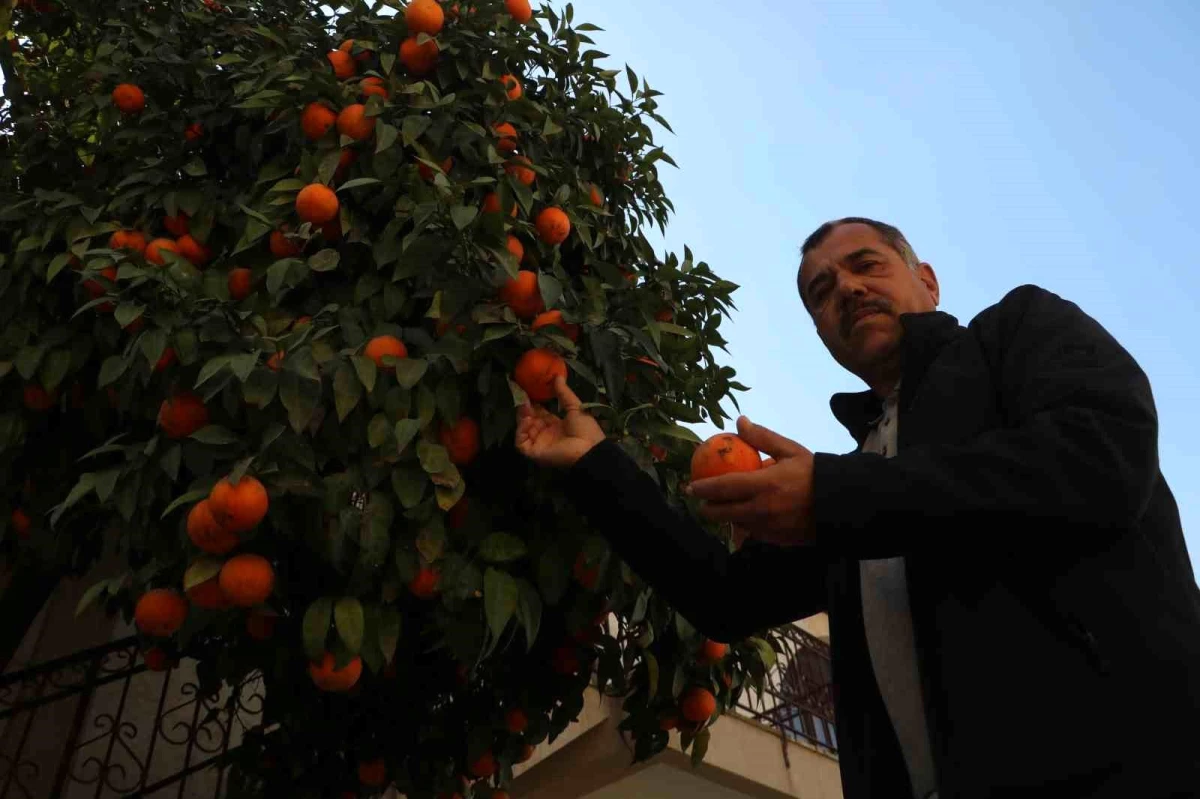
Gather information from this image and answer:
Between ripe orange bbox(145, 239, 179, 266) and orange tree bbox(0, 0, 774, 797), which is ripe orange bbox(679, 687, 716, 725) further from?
ripe orange bbox(145, 239, 179, 266)

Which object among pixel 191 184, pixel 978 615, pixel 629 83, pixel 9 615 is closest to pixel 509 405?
pixel 978 615

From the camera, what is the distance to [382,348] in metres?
1.92

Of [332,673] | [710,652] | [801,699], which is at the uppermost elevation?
[332,673]

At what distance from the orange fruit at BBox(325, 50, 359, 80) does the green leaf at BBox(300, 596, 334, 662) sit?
1637mm

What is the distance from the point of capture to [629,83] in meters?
3.01

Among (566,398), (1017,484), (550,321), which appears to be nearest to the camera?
(1017,484)

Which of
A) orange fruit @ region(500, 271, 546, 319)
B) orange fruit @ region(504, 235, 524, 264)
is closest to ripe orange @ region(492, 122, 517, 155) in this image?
orange fruit @ region(504, 235, 524, 264)

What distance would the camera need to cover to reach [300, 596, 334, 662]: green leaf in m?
1.67

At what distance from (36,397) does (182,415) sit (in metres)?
0.66

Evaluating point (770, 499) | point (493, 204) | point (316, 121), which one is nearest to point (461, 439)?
point (493, 204)

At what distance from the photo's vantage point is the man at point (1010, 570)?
0.84 meters

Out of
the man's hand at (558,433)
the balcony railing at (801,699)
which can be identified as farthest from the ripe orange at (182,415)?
the balcony railing at (801,699)

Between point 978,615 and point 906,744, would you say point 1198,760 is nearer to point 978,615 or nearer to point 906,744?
point 978,615

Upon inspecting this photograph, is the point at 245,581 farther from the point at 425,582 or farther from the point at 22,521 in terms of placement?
the point at 22,521
